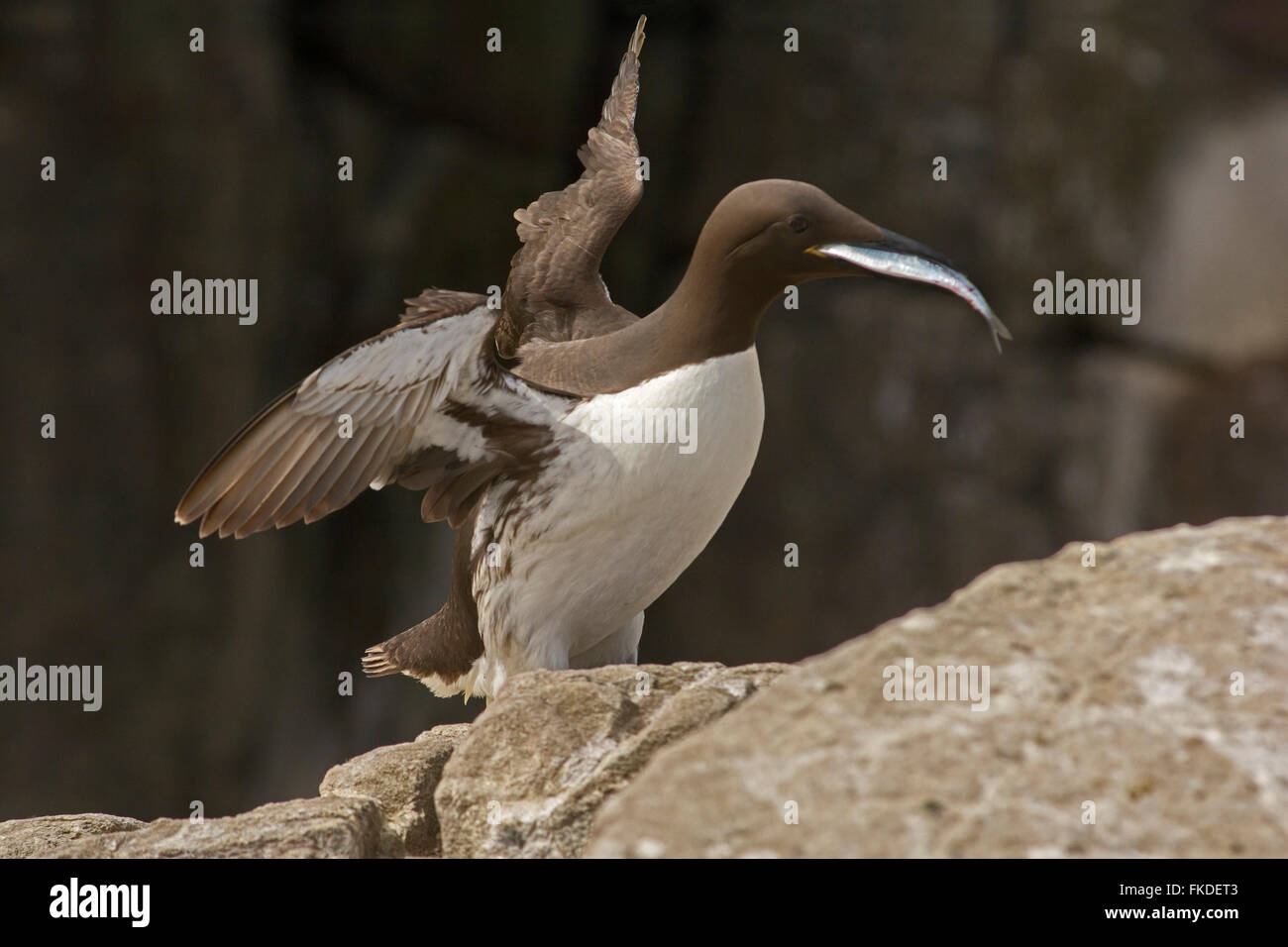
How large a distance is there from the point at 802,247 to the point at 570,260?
1062 millimetres

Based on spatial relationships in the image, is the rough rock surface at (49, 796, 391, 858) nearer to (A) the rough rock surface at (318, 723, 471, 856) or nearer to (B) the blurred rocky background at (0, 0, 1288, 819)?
(A) the rough rock surface at (318, 723, 471, 856)

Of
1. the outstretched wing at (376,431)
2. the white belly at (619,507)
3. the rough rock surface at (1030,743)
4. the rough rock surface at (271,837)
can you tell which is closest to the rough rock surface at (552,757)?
the rough rock surface at (271,837)

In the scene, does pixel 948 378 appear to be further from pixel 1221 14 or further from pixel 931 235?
pixel 1221 14

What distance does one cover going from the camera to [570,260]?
435cm

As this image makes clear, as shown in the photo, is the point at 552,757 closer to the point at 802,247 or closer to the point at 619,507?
the point at 619,507

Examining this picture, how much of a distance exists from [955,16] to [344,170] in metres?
3.22

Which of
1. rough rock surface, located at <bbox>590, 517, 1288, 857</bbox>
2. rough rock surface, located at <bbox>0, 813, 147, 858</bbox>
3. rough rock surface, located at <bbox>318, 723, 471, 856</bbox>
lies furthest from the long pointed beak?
rough rock surface, located at <bbox>0, 813, 147, 858</bbox>

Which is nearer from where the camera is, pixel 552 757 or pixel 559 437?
pixel 552 757

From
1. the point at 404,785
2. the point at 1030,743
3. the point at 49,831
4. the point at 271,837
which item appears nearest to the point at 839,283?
the point at 404,785

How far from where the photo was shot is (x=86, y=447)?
7223 millimetres

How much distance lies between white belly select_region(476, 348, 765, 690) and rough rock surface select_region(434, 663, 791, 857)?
0.45m

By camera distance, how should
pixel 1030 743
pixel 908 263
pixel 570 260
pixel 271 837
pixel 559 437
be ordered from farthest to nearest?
pixel 570 260, pixel 559 437, pixel 908 263, pixel 271 837, pixel 1030 743

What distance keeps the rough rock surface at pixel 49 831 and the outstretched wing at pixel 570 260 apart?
150 cm
